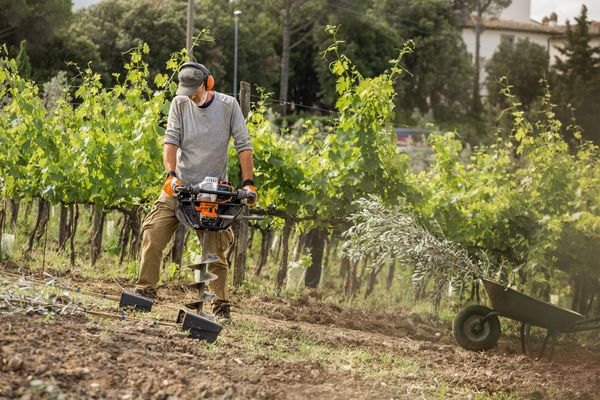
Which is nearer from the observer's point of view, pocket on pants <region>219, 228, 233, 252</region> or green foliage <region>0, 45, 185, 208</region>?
pocket on pants <region>219, 228, 233, 252</region>

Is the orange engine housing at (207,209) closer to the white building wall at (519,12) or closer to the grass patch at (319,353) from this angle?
the grass patch at (319,353)

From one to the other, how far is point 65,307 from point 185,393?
1.52 m

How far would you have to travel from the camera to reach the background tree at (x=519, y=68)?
49969 mm

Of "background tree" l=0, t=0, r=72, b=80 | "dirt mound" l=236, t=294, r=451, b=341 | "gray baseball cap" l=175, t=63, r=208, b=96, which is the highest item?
"background tree" l=0, t=0, r=72, b=80

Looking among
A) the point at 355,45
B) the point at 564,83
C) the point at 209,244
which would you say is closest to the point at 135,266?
the point at 209,244

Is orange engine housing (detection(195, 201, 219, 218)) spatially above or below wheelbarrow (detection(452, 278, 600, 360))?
above

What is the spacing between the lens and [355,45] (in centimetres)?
5138

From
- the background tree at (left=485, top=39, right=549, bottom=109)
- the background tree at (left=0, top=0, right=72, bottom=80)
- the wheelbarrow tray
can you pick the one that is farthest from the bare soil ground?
the background tree at (left=485, top=39, right=549, bottom=109)

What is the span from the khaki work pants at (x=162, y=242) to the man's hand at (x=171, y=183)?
21 cm

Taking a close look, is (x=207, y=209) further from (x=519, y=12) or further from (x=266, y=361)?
(x=519, y=12)

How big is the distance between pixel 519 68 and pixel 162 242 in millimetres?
48838

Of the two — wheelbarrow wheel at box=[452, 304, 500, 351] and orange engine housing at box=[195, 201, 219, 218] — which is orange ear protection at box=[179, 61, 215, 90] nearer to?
orange engine housing at box=[195, 201, 219, 218]

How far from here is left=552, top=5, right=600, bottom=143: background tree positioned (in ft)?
108

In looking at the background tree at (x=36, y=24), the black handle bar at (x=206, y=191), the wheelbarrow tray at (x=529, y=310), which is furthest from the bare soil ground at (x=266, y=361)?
the background tree at (x=36, y=24)
